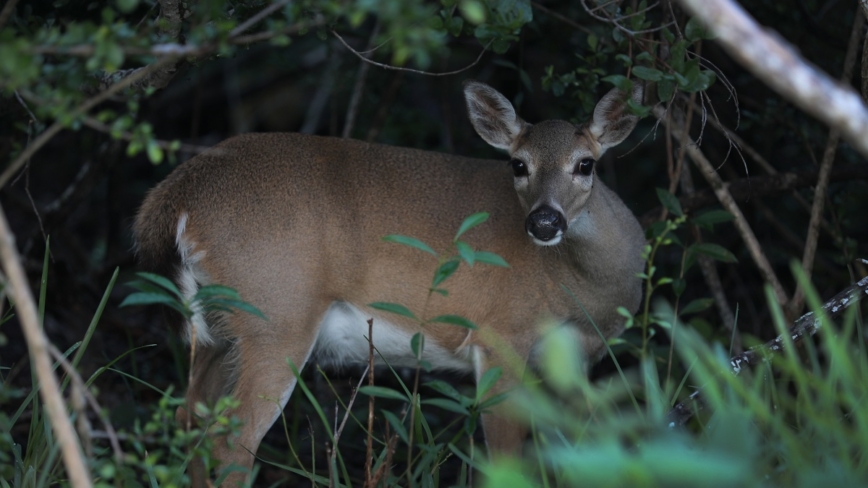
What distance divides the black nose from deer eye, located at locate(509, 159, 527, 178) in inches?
15.8

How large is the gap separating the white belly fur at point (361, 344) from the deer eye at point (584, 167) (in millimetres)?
1131

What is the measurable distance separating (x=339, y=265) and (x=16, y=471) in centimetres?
178

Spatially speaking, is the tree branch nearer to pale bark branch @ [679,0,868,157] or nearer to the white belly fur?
the white belly fur

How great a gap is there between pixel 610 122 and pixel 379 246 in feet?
4.67

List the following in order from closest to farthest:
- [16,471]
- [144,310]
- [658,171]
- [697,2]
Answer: [697,2]
[16,471]
[144,310]
[658,171]

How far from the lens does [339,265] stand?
474 cm

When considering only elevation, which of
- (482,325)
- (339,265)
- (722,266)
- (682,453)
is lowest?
(722,266)

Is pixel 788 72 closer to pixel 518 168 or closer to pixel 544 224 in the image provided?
pixel 544 224

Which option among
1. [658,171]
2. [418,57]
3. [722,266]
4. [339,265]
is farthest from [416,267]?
[658,171]

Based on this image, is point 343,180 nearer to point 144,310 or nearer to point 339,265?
point 339,265

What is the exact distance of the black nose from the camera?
4.48 meters

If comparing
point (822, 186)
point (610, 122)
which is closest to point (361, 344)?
point (610, 122)

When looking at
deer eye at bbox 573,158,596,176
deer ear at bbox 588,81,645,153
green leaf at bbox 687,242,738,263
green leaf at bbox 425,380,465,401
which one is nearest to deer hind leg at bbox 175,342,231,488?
green leaf at bbox 425,380,465,401

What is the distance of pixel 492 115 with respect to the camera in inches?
207
